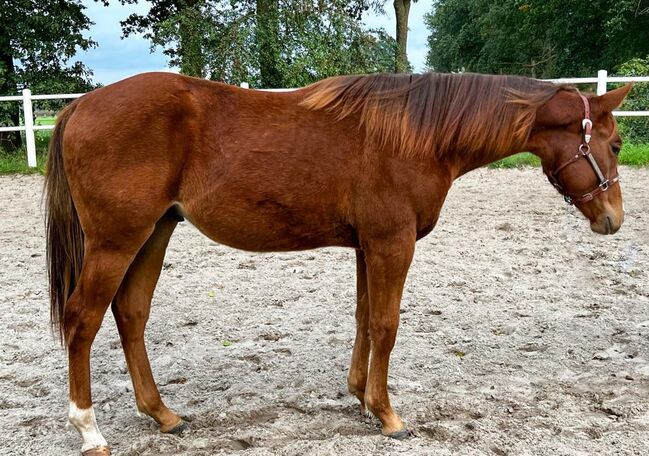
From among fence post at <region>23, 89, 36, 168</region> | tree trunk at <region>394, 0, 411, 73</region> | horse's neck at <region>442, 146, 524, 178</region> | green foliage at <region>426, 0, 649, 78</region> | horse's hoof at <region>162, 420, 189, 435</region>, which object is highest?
green foliage at <region>426, 0, 649, 78</region>

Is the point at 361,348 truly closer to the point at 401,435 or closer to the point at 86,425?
the point at 401,435

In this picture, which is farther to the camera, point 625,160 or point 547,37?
point 547,37

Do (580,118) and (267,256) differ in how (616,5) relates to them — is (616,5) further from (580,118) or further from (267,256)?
(580,118)

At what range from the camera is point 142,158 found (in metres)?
2.52

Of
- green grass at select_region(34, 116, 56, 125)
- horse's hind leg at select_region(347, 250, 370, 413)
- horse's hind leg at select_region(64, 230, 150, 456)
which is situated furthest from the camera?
green grass at select_region(34, 116, 56, 125)

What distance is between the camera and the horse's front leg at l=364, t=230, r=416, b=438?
2684 millimetres

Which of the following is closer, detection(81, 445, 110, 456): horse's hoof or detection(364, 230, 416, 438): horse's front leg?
detection(81, 445, 110, 456): horse's hoof

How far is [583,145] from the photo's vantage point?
278cm

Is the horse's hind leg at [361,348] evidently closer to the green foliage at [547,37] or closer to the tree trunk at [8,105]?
→ the tree trunk at [8,105]

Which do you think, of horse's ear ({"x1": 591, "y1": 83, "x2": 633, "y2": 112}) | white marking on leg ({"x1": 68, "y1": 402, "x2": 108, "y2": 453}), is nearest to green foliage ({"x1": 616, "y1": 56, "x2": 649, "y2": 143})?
horse's ear ({"x1": 591, "y1": 83, "x2": 633, "y2": 112})

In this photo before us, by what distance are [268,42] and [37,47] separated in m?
6.05

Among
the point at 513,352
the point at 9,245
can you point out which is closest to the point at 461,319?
the point at 513,352

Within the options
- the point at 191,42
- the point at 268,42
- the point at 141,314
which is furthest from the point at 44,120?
the point at 141,314

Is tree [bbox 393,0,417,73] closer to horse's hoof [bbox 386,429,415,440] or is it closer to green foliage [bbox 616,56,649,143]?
green foliage [bbox 616,56,649,143]
